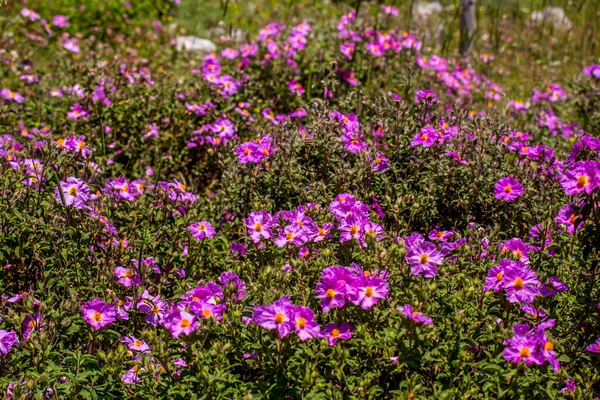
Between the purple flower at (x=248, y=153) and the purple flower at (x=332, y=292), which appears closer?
the purple flower at (x=332, y=292)

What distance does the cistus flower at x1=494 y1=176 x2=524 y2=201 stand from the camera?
3154 mm

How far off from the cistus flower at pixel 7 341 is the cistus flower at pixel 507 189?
7.29 feet

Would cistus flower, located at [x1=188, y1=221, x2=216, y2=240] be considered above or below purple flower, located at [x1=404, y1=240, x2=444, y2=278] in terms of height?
below

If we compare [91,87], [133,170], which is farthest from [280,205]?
[91,87]

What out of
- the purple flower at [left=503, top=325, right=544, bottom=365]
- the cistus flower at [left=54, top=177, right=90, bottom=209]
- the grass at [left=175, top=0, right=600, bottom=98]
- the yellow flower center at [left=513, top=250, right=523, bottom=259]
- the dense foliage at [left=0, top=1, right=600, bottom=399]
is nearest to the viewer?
the purple flower at [left=503, top=325, right=544, bottom=365]

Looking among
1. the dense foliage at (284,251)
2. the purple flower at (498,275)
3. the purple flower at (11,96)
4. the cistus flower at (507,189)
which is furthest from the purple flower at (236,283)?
the purple flower at (11,96)

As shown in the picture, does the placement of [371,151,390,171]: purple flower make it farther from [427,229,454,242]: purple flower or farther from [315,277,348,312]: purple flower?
[315,277,348,312]: purple flower

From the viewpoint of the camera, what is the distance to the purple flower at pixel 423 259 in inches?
93.7

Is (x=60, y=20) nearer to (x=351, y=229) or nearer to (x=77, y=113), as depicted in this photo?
(x=77, y=113)

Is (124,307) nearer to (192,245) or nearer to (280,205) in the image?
(192,245)

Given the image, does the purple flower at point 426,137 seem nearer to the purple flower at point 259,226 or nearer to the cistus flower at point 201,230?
the purple flower at point 259,226

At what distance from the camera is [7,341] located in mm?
2447

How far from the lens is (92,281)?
9.47ft

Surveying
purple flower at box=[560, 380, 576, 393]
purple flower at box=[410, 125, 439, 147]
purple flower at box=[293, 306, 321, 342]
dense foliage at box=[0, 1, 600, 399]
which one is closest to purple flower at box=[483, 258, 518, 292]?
dense foliage at box=[0, 1, 600, 399]
